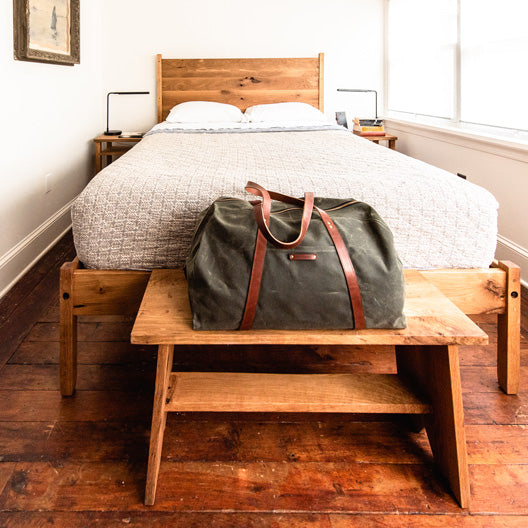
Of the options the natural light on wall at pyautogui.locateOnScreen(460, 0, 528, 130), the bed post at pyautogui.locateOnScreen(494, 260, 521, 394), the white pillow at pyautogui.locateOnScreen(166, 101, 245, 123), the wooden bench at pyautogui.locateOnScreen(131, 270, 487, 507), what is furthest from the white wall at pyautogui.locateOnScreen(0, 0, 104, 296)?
the natural light on wall at pyautogui.locateOnScreen(460, 0, 528, 130)

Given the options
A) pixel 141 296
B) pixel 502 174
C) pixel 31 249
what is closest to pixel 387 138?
pixel 502 174

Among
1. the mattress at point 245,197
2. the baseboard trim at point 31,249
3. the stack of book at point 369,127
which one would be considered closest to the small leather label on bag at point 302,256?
the mattress at point 245,197

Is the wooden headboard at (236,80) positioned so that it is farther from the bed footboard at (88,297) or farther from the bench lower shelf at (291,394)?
the bench lower shelf at (291,394)

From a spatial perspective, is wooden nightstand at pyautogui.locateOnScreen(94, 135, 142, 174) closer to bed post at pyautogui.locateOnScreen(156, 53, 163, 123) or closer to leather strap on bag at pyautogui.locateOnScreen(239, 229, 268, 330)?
bed post at pyautogui.locateOnScreen(156, 53, 163, 123)

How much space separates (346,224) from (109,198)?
0.72 m

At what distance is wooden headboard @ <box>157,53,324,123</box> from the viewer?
4.19 m

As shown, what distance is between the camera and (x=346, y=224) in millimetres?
1235

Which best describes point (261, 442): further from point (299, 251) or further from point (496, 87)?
point (496, 87)

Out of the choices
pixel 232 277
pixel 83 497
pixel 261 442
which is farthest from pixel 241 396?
pixel 83 497

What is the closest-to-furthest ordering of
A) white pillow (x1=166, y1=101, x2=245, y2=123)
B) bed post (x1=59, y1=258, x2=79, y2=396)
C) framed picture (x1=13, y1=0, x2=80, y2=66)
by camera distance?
bed post (x1=59, y1=258, x2=79, y2=396)
framed picture (x1=13, y1=0, x2=80, y2=66)
white pillow (x1=166, y1=101, x2=245, y2=123)

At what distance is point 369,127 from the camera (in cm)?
409

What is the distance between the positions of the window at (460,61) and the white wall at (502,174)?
5.8 inches

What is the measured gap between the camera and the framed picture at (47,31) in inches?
99.5

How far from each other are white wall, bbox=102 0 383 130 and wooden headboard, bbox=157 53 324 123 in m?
0.09
